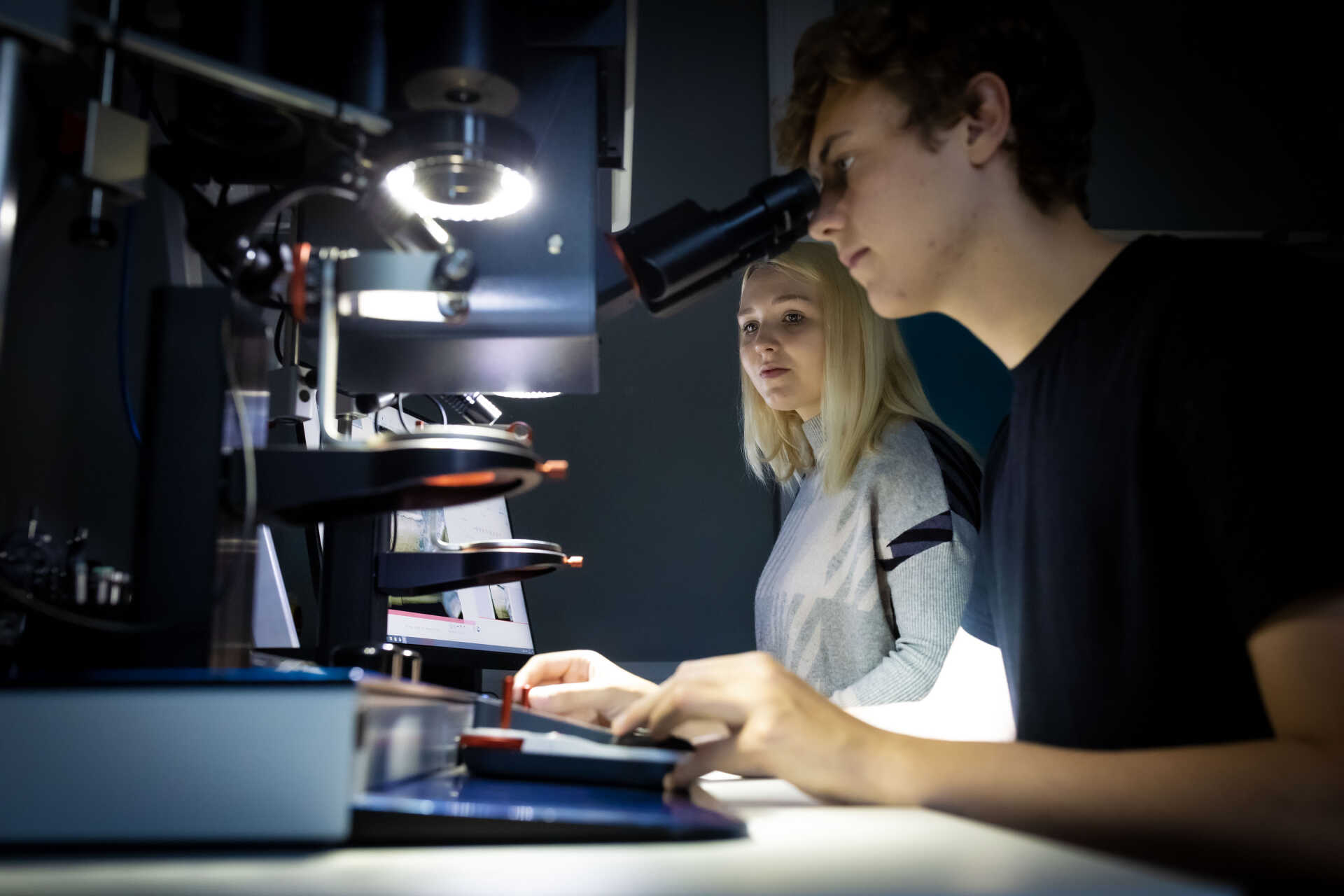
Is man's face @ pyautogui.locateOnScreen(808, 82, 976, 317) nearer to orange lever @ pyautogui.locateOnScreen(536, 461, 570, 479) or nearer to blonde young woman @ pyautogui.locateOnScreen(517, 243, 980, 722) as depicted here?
orange lever @ pyautogui.locateOnScreen(536, 461, 570, 479)

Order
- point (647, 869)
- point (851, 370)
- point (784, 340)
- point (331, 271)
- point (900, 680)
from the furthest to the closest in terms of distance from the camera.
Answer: point (784, 340) → point (851, 370) → point (900, 680) → point (331, 271) → point (647, 869)

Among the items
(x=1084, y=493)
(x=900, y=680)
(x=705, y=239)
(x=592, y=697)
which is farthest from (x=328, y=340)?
(x=900, y=680)

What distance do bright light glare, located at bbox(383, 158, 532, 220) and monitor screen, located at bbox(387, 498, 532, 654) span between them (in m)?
0.89

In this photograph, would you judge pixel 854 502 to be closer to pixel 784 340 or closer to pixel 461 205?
pixel 784 340

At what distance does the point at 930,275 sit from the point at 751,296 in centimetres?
104

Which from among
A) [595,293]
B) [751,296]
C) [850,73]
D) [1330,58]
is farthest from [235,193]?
[1330,58]

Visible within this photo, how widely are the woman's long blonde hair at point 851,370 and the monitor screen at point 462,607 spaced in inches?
26.8

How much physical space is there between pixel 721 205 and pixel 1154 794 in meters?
2.19

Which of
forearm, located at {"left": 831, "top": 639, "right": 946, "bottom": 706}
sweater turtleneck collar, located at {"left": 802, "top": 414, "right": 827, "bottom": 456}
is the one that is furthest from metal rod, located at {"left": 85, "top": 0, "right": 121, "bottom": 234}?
sweater turtleneck collar, located at {"left": 802, "top": 414, "right": 827, "bottom": 456}

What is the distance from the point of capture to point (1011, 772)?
64 centimetres

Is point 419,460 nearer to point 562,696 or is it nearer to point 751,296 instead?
point 562,696

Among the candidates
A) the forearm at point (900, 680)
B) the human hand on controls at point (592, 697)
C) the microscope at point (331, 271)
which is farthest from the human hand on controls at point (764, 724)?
the forearm at point (900, 680)

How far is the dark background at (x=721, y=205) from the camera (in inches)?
95.6

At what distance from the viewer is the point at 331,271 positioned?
64 cm
